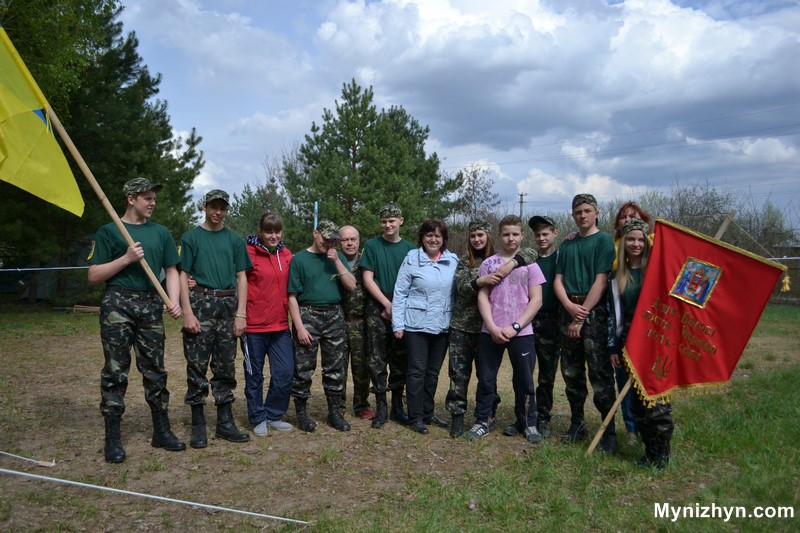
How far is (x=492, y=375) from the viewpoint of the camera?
5.09 meters

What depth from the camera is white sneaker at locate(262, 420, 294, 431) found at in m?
5.32

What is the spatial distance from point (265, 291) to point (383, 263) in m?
1.11

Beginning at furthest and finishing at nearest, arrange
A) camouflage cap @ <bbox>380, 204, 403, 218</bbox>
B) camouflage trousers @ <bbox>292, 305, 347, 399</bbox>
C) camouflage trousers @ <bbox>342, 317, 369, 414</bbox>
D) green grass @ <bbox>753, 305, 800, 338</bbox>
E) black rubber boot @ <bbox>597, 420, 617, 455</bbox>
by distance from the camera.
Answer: green grass @ <bbox>753, 305, 800, 338</bbox>
camouflage trousers @ <bbox>342, 317, 369, 414</bbox>
camouflage cap @ <bbox>380, 204, 403, 218</bbox>
camouflage trousers @ <bbox>292, 305, 347, 399</bbox>
black rubber boot @ <bbox>597, 420, 617, 455</bbox>

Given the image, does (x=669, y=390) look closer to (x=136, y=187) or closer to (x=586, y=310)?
(x=586, y=310)

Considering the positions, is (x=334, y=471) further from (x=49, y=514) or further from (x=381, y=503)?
(x=49, y=514)

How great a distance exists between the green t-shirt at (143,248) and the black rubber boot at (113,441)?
3.37ft

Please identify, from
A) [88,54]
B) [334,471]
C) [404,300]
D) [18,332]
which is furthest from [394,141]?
[334,471]

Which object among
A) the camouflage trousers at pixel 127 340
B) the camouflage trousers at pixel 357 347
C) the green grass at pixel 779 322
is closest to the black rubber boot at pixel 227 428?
the camouflage trousers at pixel 127 340

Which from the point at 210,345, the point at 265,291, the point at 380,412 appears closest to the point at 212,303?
the point at 210,345

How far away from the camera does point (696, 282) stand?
4301 mm

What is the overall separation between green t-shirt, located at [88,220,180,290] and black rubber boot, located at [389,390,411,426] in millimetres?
2459

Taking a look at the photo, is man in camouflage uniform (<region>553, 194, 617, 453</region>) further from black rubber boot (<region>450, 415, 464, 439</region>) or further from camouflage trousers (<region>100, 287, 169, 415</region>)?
camouflage trousers (<region>100, 287, 169, 415</region>)

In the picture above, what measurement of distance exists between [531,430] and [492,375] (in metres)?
0.62

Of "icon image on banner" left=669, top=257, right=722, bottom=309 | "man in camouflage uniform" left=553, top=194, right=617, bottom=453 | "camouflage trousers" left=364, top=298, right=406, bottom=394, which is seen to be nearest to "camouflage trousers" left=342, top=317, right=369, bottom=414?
"camouflage trousers" left=364, top=298, right=406, bottom=394
